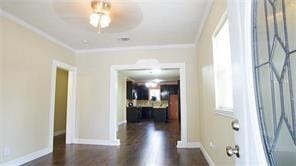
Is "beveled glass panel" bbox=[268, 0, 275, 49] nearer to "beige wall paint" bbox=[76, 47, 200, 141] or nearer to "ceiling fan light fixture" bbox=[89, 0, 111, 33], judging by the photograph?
"ceiling fan light fixture" bbox=[89, 0, 111, 33]

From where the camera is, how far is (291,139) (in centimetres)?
67

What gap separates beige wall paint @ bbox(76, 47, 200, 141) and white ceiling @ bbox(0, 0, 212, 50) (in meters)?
0.40

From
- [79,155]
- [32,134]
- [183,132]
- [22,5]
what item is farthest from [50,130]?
[183,132]

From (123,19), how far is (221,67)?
67.9 inches

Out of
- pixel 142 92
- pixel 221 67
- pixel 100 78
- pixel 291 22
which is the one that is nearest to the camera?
pixel 291 22

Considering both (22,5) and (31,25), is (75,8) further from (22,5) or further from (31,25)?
(31,25)

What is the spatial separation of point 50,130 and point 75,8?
8.65ft

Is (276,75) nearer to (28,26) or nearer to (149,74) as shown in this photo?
(28,26)

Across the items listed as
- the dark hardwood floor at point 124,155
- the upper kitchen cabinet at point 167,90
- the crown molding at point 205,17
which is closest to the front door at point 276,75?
the crown molding at point 205,17

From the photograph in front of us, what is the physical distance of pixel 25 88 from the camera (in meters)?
3.48

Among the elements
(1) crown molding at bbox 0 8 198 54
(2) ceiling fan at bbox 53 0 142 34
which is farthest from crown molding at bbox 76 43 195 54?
(2) ceiling fan at bbox 53 0 142 34

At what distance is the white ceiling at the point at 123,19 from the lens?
2799 millimetres

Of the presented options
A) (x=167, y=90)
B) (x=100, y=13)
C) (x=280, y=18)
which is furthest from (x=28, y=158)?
(x=167, y=90)

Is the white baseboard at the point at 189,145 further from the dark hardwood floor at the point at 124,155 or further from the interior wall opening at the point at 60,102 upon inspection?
the interior wall opening at the point at 60,102
